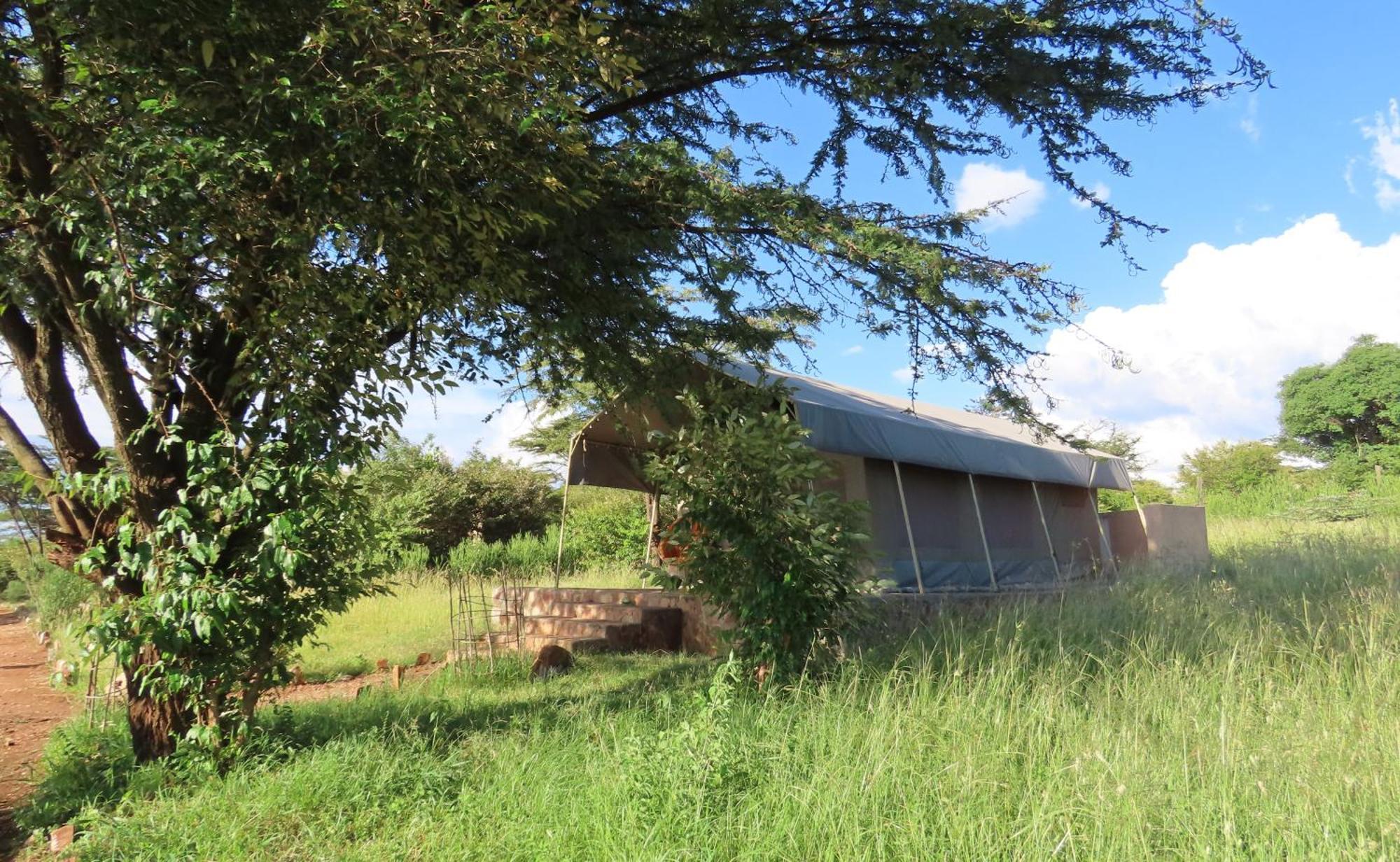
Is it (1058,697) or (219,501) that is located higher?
(219,501)

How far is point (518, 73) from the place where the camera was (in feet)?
14.7

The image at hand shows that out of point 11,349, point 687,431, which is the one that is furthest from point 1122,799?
point 11,349

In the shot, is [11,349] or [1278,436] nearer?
[11,349]

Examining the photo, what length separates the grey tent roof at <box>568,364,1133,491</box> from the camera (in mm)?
9000

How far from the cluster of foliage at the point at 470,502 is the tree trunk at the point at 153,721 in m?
12.8

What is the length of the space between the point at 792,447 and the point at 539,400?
3100mm

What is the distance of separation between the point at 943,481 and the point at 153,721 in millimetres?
8955

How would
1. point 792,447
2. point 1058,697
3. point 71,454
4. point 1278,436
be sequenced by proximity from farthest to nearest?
point 1278,436, point 792,447, point 71,454, point 1058,697

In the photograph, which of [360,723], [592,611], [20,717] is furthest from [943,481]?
[20,717]

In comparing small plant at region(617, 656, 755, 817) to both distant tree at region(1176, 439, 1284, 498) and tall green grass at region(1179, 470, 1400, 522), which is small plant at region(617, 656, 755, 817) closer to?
tall green grass at region(1179, 470, 1400, 522)

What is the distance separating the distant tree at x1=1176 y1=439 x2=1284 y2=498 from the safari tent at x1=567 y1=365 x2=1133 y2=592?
2444cm

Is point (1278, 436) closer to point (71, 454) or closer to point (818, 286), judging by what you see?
point (818, 286)

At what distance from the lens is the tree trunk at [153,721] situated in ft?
16.4

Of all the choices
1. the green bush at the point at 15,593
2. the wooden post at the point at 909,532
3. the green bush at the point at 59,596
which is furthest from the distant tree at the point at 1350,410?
the green bush at the point at 15,593
